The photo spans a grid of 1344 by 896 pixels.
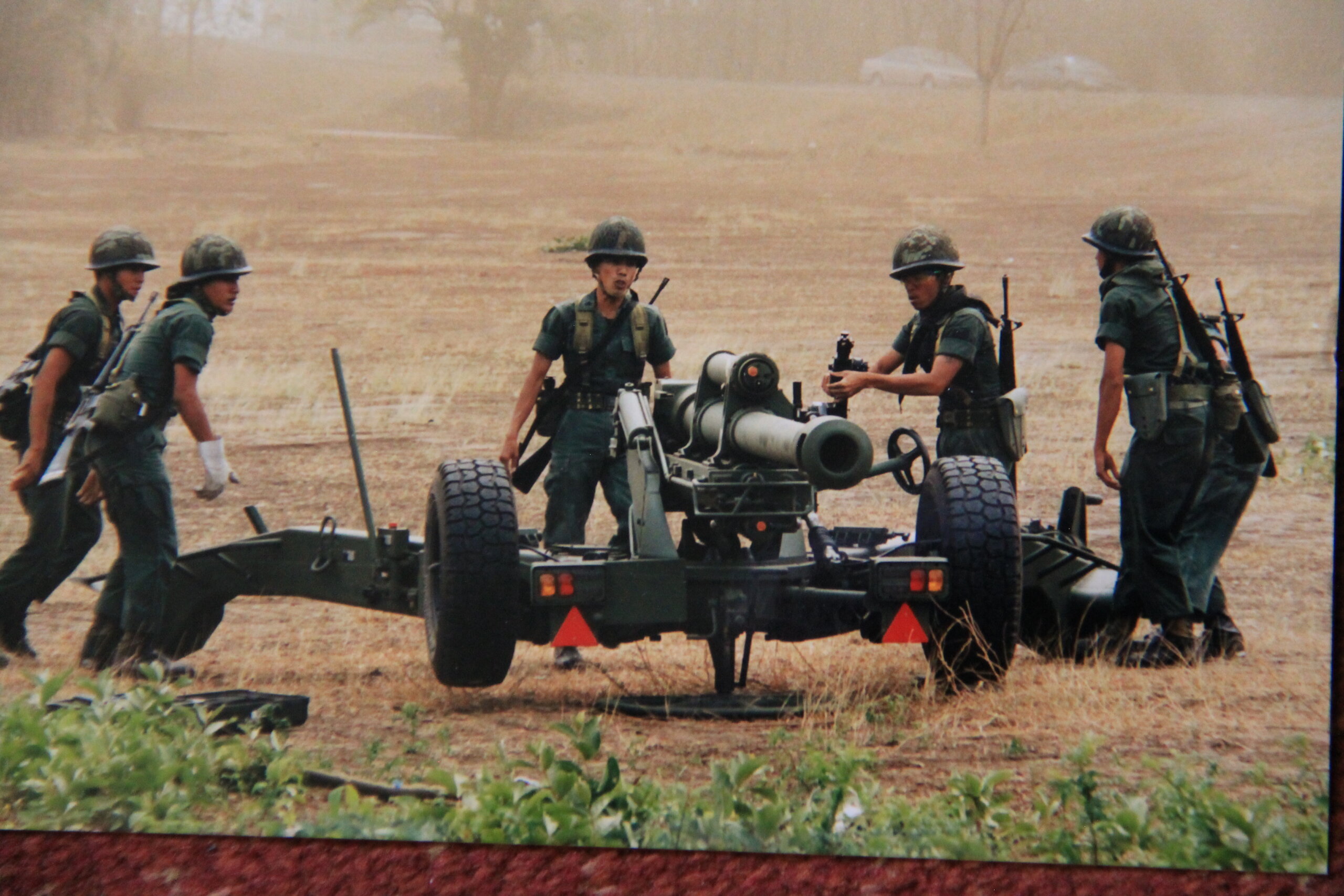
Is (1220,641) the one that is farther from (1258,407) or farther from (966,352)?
(966,352)

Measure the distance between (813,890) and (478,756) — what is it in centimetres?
132

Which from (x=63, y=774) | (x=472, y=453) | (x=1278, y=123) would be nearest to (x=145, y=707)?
(x=63, y=774)

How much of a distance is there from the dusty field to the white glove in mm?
885

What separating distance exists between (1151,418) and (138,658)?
4.42 m

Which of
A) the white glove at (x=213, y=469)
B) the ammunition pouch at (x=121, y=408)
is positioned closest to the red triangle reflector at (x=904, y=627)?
the white glove at (x=213, y=469)

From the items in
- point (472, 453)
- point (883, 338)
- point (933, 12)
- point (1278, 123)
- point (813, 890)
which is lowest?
point (813, 890)

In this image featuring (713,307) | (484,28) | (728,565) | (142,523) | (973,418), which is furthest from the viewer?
(713,307)

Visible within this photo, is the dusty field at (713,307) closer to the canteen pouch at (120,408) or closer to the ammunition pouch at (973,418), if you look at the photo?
the ammunition pouch at (973,418)

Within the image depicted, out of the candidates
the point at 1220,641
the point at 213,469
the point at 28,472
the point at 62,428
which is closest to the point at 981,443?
the point at 1220,641

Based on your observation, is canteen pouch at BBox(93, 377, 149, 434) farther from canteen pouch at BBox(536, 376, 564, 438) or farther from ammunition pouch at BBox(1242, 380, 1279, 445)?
ammunition pouch at BBox(1242, 380, 1279, 445)

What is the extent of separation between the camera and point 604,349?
7246 mm

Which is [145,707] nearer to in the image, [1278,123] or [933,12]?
[933,12]

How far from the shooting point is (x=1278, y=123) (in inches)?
272

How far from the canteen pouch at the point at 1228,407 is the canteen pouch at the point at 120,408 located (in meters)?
4.50
